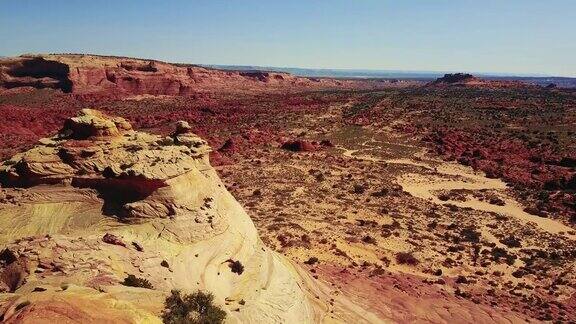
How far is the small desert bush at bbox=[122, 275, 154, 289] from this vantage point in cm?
1222

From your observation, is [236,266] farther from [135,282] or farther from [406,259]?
[406,259]

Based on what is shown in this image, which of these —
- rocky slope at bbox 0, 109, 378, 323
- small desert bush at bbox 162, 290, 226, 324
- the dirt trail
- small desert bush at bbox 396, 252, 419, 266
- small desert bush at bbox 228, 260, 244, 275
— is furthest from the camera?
the dirt trail

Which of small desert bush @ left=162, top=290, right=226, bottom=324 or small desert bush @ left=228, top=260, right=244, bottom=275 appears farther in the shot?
small desert bush @ left=228, top=260, right=244, bottom=275

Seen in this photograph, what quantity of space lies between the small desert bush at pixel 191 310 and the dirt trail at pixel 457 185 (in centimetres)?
2977

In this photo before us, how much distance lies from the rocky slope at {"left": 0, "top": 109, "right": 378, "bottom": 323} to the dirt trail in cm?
2188

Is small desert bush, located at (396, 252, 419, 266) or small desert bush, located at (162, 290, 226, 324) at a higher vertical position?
small desert bush, located at (162, 290, 226, 324)

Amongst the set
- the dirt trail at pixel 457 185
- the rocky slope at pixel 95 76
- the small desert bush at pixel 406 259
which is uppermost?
the rocky slope at pixel 95 76

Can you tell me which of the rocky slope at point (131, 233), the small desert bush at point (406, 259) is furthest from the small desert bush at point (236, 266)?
the small desert bush at point (406, 259)

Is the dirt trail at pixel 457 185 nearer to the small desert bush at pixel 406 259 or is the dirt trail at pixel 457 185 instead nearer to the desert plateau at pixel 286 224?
the desert plateau at pixel 286 224

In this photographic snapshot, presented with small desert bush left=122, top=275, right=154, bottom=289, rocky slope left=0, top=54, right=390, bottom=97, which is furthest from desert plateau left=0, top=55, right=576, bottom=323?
rocky slope left=0, top=54, right=390, bottom=97

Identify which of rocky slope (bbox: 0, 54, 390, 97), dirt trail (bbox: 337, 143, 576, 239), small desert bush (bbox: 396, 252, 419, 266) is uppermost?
rocky slope (bbox: 0, 54, 390, 97)

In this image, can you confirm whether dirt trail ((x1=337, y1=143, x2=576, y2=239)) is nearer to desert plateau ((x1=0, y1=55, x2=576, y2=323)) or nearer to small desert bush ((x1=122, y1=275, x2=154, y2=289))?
desert plateau ((x1=0, y1=55, x2=576, y2=323))

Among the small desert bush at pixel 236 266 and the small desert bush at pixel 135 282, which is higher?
the small desert bush at pixel 135 282

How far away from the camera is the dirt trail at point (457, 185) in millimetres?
35344
